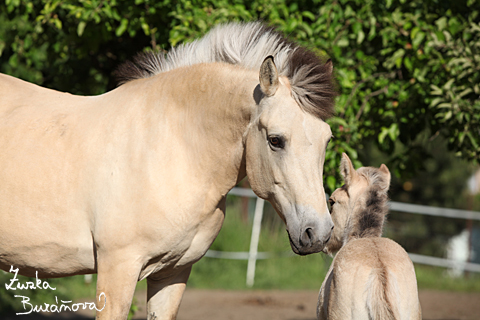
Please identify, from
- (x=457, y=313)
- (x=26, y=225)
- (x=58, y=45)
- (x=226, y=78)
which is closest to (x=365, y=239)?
(x=226, y=78)

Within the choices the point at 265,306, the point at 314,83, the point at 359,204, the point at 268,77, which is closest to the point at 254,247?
the point at 265,306

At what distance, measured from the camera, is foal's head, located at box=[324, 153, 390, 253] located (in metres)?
2.99

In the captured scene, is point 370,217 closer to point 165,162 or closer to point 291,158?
point 291,158

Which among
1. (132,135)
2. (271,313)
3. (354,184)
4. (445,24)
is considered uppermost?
(445,24)

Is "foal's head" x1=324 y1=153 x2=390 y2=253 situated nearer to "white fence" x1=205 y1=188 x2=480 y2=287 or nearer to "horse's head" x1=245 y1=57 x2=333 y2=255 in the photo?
"horse's head" x1=245 y1=57 x2=333 y2=255

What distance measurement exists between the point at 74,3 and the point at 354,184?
2.89m

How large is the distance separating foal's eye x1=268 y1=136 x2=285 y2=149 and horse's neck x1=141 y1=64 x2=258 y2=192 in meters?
0.21

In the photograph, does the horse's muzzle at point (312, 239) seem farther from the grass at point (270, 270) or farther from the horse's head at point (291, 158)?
the grass at point (270, 270)

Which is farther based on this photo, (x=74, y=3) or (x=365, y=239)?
(x=74, y=3)

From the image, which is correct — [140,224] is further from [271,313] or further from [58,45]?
[271,313]

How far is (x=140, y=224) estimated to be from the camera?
2350 millimetres

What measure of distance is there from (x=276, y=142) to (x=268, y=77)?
31 cm

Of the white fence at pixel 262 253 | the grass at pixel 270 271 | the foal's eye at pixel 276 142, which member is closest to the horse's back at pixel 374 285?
the foal's eye at pixel 276 142

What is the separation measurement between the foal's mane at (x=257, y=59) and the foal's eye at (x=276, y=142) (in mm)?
219
